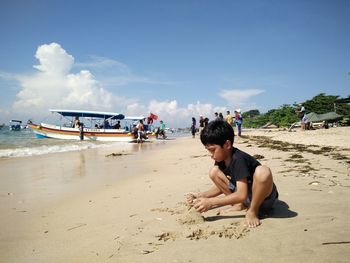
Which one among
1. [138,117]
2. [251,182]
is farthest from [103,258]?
[138,117]

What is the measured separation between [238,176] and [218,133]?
0.46m

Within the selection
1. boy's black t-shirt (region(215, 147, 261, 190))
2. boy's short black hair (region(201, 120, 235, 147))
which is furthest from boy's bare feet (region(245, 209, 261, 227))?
boy's short black hair (region(201, 120, 235, 147))

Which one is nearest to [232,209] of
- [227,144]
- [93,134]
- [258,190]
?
[258,190]

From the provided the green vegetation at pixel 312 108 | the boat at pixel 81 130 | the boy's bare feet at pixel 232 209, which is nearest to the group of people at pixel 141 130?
the boat at pixel 81 130

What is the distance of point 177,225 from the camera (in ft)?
8.83

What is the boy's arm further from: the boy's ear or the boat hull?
the boat hull

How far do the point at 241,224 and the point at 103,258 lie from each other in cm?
127

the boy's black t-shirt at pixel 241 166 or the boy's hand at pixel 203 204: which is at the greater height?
the boy's black t-shirt at pixel 241 166

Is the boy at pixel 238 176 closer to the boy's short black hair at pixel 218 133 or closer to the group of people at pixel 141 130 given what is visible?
the boy's short black hair at pixel 218 133

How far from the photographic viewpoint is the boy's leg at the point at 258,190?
2490 millimetres

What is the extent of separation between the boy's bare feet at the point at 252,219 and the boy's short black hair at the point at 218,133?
0.71 meters

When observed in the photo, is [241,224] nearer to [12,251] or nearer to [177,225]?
[177,225]

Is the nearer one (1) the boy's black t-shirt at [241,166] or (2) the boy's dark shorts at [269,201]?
(1) the boy's black t-shirt at [241,166]

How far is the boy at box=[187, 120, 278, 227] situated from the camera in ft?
8.27
